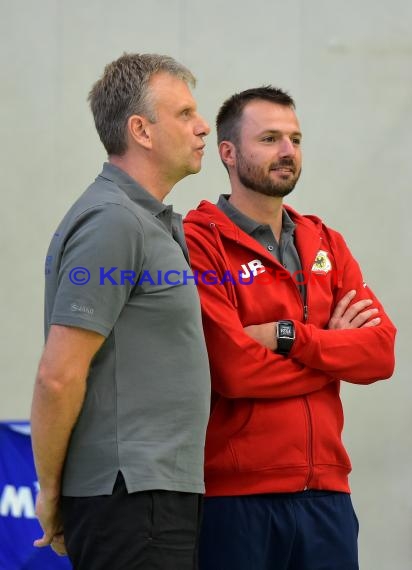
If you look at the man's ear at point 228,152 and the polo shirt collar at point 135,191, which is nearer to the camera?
the polo shirt collar at point 135,191

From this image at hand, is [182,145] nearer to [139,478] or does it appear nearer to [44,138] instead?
[139,478]

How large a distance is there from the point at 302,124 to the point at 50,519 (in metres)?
2.17

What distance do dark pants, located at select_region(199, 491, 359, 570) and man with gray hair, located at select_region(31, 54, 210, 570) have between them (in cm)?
41

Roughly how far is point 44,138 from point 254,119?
118 cm

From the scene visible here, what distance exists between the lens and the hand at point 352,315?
7.39 ft

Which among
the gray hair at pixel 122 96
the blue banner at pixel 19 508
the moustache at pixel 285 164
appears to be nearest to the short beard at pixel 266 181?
the moustache at pixel 285 164

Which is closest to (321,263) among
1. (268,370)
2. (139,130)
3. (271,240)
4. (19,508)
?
(271,240)

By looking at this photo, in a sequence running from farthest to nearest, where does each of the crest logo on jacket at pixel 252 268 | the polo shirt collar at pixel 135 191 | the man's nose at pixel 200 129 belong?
the crest logo on jacket at pixel 252 268, the man's nose at pixel 200 129, the polo shirt collar at pixel 135 191

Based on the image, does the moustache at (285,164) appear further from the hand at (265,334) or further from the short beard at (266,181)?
the hand at (265,334)

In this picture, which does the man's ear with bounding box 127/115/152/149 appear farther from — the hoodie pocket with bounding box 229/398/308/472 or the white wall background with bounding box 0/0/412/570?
the white wall background with bounding box 0/0/412/570

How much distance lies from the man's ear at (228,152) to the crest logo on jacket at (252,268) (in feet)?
1.05

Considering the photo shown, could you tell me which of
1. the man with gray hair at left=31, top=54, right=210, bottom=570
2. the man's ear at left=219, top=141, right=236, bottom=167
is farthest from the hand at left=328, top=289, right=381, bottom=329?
Answer: the man with gray hair at left=31, top=54, right=210, bottom=570

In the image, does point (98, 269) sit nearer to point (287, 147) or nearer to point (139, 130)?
point (139, 130)

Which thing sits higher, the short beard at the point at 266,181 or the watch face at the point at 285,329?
the short beard at the point at 266,181
